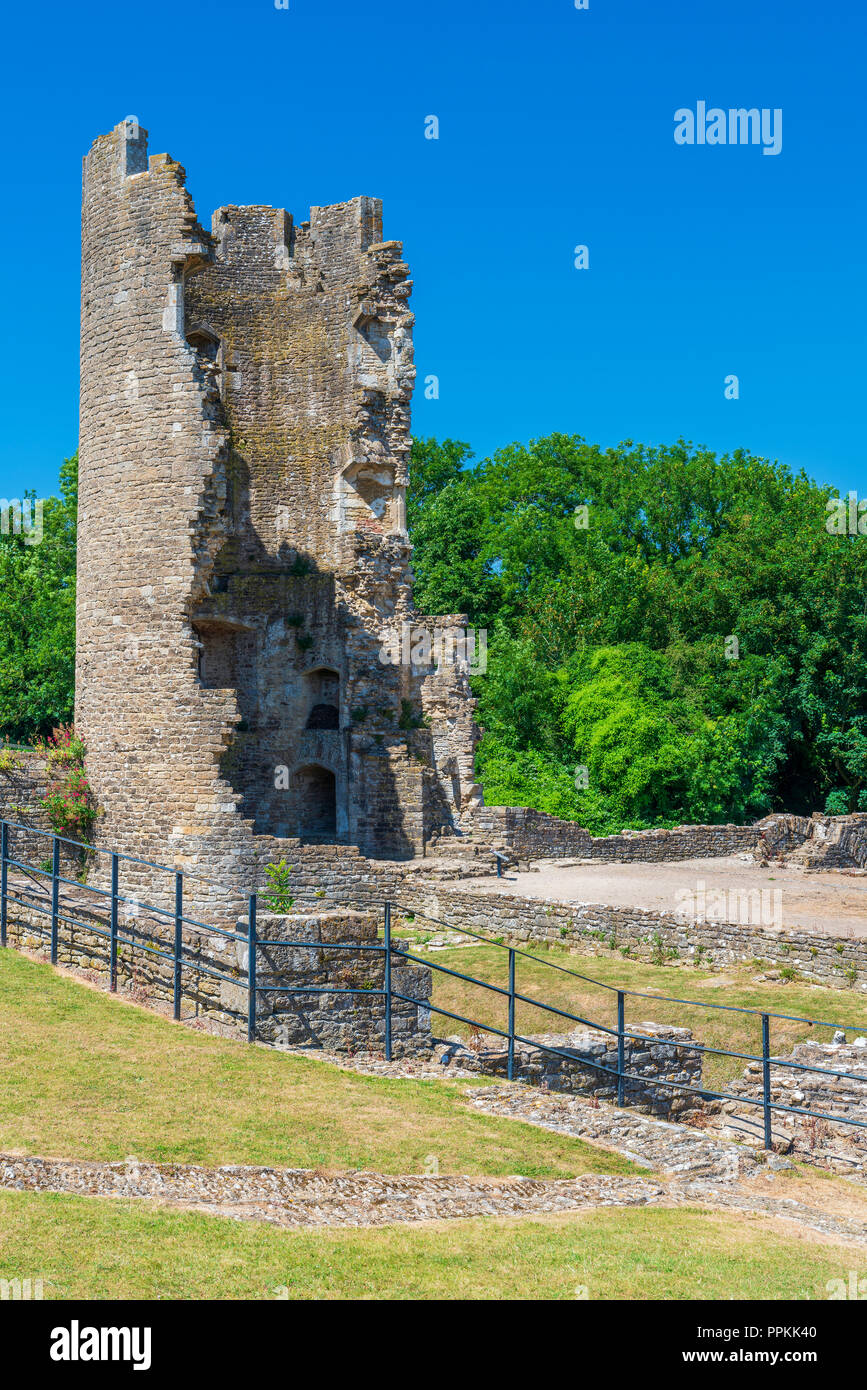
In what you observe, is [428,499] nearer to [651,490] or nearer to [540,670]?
[651,490]

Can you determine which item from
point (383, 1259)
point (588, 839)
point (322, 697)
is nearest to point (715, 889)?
point (588, 839)

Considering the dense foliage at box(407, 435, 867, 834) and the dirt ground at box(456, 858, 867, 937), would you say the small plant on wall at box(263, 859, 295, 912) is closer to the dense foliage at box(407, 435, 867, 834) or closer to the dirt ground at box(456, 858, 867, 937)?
the dirt ground at box(456, 858, 867, 937)

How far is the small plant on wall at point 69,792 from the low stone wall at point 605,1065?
9.68 m

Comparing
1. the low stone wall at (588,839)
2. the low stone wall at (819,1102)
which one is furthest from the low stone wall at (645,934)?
the low stone wall at (588,839)

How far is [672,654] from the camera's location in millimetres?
38250

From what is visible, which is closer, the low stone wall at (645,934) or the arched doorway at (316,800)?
the low stone wall at (645,934)

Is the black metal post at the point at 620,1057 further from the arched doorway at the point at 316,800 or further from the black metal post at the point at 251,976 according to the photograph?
the arched doorway at the point at 316,800

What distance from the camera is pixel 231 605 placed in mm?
28344

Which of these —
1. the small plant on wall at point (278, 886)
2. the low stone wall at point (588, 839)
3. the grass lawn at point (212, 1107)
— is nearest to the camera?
the grass lawn at point (212, 1107)

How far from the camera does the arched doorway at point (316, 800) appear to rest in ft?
95.0

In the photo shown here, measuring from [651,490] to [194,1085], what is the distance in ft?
131

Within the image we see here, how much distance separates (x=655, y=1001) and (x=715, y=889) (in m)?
8.07

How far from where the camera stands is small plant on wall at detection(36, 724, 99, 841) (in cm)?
2091

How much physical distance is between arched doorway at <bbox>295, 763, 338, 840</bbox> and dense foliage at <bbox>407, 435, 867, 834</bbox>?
615 centimetres
